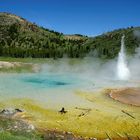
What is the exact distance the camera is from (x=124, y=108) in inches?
1431

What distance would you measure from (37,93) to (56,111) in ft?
41.2

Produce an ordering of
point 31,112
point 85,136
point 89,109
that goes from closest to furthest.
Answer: point 85,136 < point 31,112 < point 89,109

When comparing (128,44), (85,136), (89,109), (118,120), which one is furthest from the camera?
(128,44)

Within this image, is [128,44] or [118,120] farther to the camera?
[128,44]

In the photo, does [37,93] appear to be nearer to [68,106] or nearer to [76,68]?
[68,106]

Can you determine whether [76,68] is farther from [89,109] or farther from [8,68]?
[89,109]

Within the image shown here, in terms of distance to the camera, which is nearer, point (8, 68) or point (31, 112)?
point (31, 112)

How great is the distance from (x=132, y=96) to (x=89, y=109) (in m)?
12.5

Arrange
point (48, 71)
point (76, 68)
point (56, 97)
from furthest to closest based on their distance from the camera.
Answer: point (76, 68)
point (48, 71)
point (56, 97)

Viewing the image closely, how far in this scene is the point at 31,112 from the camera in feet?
107

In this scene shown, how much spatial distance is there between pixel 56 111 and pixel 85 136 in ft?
25.9

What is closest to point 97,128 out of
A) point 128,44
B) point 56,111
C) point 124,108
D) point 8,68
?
point 56,111

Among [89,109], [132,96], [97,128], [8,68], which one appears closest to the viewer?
[97,128]

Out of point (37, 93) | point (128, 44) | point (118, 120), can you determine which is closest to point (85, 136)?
point (118, 120)
